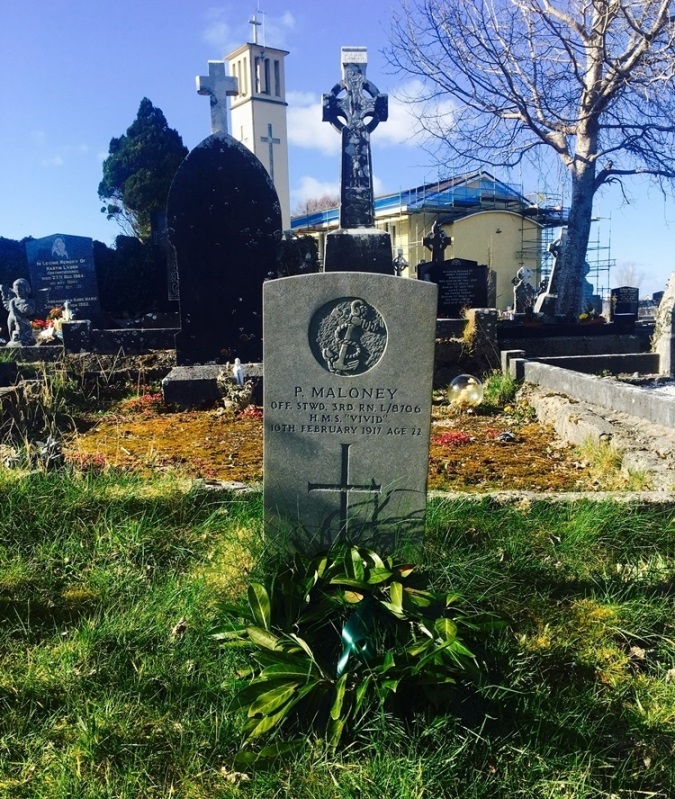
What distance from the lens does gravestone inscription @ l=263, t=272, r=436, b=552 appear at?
9.19 ft

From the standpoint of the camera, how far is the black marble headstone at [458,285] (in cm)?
1193

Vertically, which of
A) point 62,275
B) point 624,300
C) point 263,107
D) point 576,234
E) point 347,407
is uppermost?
point 263,107

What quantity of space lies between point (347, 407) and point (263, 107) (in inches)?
1719

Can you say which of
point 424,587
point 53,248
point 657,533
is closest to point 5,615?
point 424,587

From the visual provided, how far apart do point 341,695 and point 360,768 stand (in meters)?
0.20

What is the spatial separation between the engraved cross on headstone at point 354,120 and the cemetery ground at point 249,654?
7.84 metres

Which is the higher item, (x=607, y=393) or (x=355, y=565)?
(x=607, y=393)

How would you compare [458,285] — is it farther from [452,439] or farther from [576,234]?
[452,439]

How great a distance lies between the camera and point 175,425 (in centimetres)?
565

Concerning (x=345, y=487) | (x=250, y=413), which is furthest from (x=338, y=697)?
(x=250, y=413)

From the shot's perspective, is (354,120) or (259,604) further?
(354,120)

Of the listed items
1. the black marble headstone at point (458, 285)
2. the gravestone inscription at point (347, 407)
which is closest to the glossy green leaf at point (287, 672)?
the gravestone inscription at point (347, 407)

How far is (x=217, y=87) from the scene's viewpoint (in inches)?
329

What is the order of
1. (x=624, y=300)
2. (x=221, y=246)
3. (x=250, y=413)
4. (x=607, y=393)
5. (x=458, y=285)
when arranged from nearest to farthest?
(x=607, y=393)
(x=250, y=413)
(x=221, y=246)
(x=458, y=285)
(x=624, y=300)
